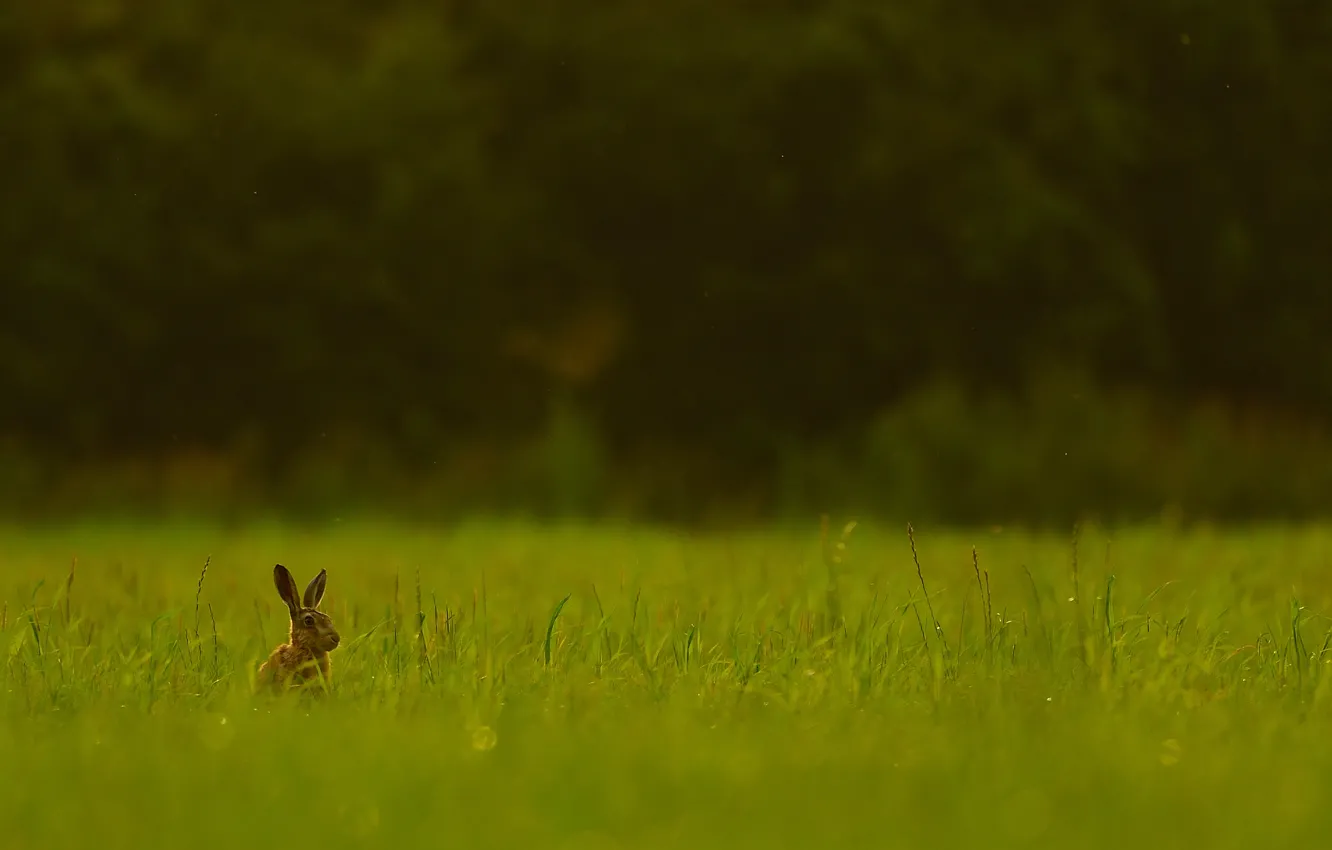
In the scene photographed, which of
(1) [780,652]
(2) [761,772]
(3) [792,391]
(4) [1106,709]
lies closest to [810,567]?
(1) [780,652]

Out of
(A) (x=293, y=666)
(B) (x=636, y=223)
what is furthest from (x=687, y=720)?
(B) (x=636, y=223)

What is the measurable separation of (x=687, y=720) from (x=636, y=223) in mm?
11523

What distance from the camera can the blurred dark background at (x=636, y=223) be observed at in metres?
14.0

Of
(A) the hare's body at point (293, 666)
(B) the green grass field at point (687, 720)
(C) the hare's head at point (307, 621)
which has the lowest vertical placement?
(B) the green grass field at point (687, 720)

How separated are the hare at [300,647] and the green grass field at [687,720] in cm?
9

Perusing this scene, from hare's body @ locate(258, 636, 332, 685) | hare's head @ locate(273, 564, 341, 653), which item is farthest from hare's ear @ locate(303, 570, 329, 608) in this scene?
hare's body @ locate(258, 636, 332, 685)

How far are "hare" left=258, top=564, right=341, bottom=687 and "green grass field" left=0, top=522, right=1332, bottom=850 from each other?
0.28 ft

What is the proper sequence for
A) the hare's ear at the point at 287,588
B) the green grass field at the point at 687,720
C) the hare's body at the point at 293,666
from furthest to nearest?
the hare's ear at the point at 287,588 < the hare's body at the point at 293,666 < the green grass field at the point at 687,720

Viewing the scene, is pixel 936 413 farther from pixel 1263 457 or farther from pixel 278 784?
pixel 278 784

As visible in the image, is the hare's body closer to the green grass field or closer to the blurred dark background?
the green grass field

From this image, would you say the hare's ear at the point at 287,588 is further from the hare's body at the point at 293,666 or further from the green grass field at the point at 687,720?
the green grass field at the point at 687,720

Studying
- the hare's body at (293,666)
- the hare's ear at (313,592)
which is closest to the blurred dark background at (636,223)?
the hare's ear at (313,592)

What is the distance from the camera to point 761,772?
3201 mm

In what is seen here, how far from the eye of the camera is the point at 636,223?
1501 centimetres
